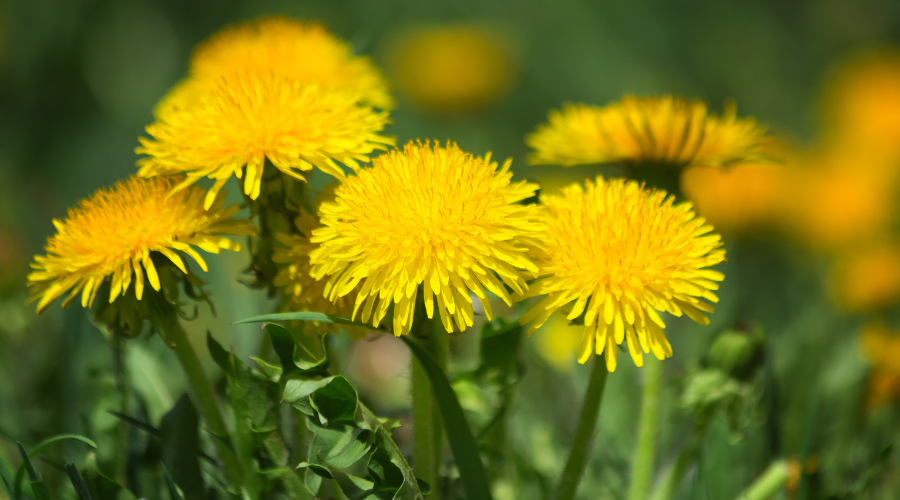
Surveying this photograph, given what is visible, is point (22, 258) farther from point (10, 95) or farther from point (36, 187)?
point (10, 95)

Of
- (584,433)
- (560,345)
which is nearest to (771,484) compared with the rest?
(584,433)

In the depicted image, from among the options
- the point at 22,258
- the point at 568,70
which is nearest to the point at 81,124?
the point at 22,258

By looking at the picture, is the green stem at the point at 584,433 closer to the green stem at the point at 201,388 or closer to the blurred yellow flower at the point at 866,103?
the green stem at the point at 201,388

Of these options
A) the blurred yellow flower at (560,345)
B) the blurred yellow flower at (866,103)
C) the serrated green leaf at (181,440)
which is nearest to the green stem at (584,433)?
the serrated green leaf at (181,440)

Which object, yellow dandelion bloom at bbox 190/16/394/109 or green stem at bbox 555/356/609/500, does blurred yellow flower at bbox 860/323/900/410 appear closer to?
green stem at bbox 555/356/609/500

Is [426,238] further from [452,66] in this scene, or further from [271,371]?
[452,66]

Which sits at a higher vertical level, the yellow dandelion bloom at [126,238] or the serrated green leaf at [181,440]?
the yellow dandelion bloom at [126,238]
